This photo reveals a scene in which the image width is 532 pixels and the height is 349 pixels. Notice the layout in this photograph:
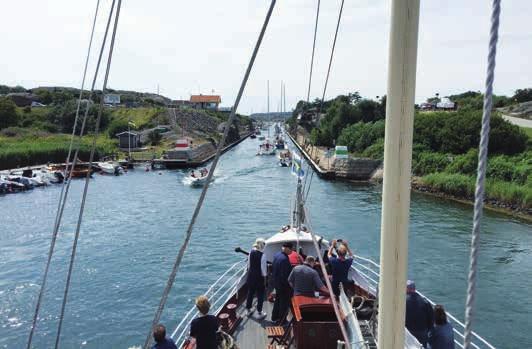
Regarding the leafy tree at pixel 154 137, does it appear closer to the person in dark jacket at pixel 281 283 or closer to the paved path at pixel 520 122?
the paved path at pixel 520 122

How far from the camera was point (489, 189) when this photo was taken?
110 feet

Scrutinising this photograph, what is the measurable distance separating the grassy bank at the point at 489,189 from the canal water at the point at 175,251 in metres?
1.90

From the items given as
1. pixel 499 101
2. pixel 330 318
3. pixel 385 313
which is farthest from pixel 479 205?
pixel 499 101

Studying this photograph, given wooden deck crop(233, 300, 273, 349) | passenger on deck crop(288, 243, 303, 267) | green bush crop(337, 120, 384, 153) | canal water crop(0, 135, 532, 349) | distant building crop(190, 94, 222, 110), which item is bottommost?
canal water crop(0, 135, 532, 349)

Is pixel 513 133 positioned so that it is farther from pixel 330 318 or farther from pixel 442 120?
pixel 330 318

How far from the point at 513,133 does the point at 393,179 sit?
41920 millimetres

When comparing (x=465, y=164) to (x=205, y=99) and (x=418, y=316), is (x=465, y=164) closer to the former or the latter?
(x=418, y=316)

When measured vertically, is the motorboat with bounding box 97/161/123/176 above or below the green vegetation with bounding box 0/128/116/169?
below

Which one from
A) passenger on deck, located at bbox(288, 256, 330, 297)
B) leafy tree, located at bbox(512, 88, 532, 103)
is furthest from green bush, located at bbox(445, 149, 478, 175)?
passenger on deck, located at bbox(288, 256, 330, 297)

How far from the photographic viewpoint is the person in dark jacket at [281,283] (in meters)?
7.81

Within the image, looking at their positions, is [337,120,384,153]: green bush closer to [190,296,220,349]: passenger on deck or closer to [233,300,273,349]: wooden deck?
[233,300,273,349]: wooden deck

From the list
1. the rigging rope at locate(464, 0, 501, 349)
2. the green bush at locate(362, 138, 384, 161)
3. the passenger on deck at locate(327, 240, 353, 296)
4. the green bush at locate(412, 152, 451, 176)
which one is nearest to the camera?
the rigging rope at locate(464, 0, 501, 349)

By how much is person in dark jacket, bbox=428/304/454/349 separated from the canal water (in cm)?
955

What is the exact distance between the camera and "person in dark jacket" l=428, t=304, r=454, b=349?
603 cm
